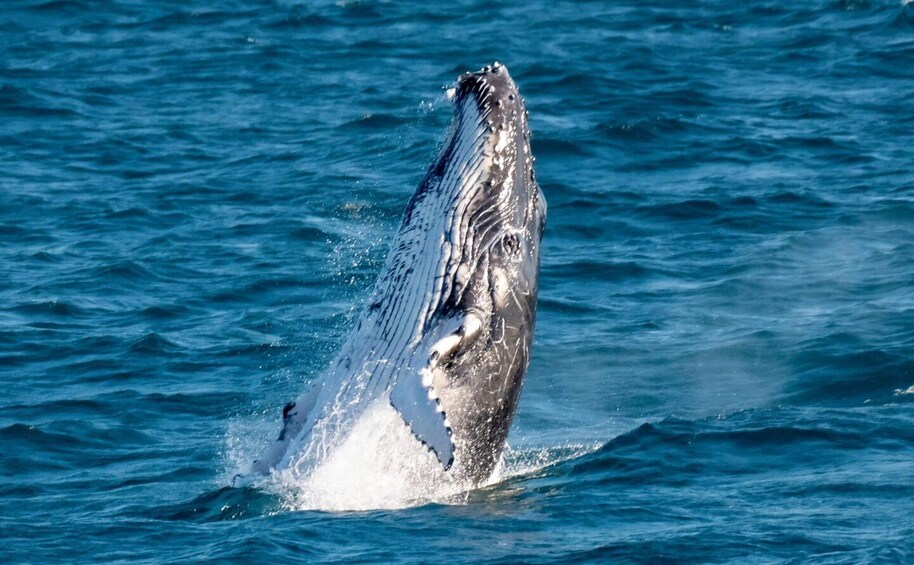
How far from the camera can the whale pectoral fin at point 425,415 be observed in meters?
11.5

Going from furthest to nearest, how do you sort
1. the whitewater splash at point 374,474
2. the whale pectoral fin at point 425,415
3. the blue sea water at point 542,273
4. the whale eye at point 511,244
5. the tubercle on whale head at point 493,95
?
1. the tubercle on whale head at point 493,95
2. the whale eye at point 511,244
3. the whitewater splash at point 374,474
4. the blue sea water at point 542,273
5. the whale pectoral fin at point 425,415

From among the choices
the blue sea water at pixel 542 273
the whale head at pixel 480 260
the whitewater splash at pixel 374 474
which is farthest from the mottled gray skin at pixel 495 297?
the blue sea water at pixel 542 273

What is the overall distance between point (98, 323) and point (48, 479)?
596cm

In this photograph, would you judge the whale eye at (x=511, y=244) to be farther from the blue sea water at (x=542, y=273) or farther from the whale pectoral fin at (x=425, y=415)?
the blue sea water at (x=542, y=273)

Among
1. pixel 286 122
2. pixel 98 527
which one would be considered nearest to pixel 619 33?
pixel 286 122

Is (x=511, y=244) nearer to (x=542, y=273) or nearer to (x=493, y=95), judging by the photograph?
(x=493, y=95)

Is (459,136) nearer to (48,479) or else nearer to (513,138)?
(513,138)

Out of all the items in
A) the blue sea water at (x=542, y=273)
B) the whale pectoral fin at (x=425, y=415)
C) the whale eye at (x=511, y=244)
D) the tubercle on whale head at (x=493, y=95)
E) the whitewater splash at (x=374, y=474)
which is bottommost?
the blue sea water at (x=542, y=273)

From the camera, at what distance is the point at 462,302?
1260 centimetres

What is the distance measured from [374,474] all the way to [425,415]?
5.13ft

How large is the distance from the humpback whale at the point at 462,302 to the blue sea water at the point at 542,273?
0.63m

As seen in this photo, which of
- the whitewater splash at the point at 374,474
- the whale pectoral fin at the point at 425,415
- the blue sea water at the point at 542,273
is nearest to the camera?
the whale pectoral fin at the point at 425,415

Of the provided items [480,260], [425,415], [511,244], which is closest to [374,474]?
[425,415]

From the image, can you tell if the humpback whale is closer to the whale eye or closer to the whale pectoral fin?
the whale eye
